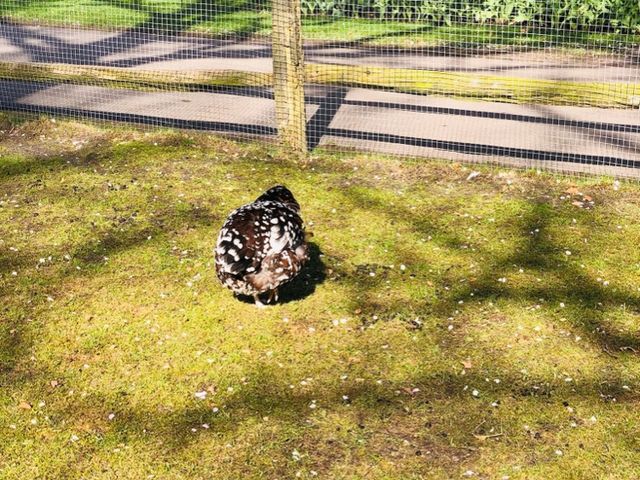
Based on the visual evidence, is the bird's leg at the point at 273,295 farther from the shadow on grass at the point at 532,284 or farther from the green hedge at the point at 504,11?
the green hedge at the point at 504,11

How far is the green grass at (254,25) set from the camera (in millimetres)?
14703

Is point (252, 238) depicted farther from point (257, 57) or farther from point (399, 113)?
point (257, 57)

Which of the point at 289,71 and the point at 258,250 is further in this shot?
the point at 289,71

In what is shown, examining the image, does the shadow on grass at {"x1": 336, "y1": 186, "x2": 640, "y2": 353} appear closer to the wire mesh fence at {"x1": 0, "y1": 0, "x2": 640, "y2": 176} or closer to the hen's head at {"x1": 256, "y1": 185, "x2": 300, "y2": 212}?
the hen's head at {"x1": 256, "y1": 185, "x2": 300, "y2": 212}

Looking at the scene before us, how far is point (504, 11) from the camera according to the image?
1553 cm

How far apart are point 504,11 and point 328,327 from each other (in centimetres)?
1074

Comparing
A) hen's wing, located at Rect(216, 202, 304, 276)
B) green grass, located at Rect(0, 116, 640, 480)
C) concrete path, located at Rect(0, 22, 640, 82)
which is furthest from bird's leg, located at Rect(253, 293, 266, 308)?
concrete path, located at Rect(0, 22, 640, 82)

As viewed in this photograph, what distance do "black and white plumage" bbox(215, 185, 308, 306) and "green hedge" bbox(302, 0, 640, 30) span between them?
8.97 meters

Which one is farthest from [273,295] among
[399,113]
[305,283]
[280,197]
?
[399,113]

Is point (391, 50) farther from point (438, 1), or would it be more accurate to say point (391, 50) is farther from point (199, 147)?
point (199, 147)

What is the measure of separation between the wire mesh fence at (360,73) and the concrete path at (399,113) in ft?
0.11

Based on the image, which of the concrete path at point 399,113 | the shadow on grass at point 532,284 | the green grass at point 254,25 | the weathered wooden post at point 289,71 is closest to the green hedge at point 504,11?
the green grass at point 254,25

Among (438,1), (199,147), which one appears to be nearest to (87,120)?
(199,147)

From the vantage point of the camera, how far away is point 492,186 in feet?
29.1
